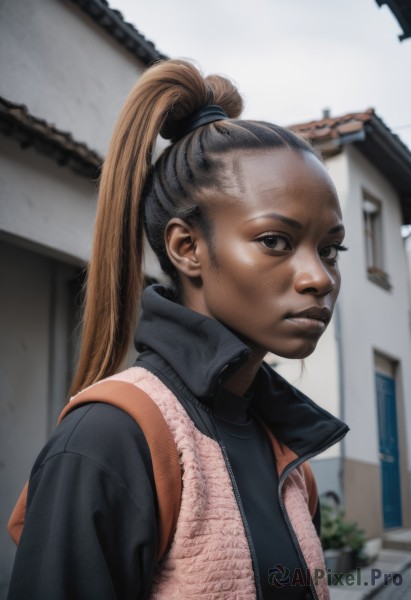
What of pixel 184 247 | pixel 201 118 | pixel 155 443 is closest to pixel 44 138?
pixel 201 118

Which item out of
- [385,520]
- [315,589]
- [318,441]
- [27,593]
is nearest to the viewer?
[27,593]

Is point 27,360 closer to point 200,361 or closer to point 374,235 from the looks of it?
point 200,361

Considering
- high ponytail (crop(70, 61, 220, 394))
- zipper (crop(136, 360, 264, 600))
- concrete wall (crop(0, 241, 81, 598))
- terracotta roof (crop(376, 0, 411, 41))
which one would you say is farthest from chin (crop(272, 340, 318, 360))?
terracotta roof (crop(376, 0, 411, 41))

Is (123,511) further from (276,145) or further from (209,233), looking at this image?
(276,145)

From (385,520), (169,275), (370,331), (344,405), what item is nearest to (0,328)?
(169,275)

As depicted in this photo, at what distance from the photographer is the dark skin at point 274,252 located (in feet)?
3.92

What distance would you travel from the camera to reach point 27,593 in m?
0.93

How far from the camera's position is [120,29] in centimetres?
632

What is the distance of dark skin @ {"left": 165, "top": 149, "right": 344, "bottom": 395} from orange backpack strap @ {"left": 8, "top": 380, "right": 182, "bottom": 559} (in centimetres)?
25

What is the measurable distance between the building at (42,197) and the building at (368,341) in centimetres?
357

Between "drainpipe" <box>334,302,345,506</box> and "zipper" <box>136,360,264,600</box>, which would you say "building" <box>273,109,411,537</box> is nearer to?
"drainpipe" <box>334,302,345,506</box>

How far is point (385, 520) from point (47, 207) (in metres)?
7.10

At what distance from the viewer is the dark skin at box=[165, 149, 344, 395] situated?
1196 millimetres

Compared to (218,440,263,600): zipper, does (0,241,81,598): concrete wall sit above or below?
above
